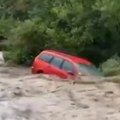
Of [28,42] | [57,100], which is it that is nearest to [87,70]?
[57,100]

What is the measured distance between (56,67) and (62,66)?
1.57ft

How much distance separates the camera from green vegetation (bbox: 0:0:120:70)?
2756 cm

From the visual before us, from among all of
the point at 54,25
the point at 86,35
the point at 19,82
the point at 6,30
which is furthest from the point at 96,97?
the point at 6,30

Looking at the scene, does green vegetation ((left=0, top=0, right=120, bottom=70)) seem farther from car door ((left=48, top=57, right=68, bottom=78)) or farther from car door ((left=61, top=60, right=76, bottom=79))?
car door ((left=61, top=60, right=76, bottom=79))

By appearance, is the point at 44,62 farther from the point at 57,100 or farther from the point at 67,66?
the point at 57,100

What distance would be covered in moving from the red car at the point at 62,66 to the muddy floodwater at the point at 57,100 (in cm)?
184

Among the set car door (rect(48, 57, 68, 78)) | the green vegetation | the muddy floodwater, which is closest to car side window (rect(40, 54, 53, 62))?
car door (rect(48, 57, 68, 78))

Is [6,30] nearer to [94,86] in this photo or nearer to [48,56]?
[48,56]

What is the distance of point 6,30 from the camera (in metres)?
35.5

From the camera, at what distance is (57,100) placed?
1578 centimetres

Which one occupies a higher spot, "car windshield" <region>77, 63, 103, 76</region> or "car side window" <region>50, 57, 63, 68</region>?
"car side window" <region>50, 57, 63, 68</region>

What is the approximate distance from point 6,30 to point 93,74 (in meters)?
15.4

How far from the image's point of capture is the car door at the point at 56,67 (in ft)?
69.4

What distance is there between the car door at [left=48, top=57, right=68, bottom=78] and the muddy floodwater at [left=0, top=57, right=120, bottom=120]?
1.91 m
